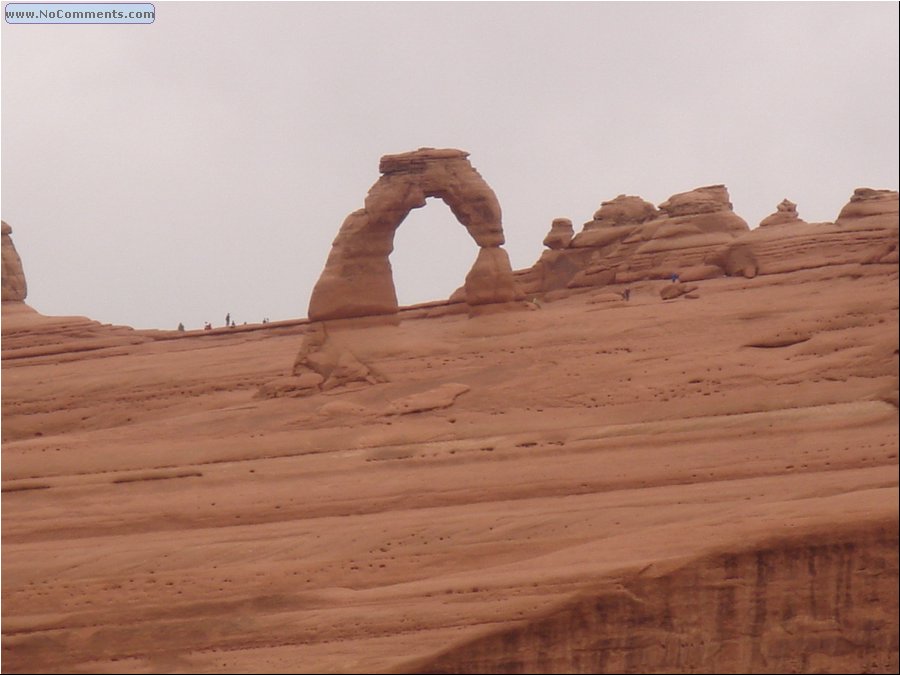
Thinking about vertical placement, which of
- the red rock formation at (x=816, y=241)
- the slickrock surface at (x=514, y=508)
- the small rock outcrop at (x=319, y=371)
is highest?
Answer: the red rock formation at (x=816, y=241)

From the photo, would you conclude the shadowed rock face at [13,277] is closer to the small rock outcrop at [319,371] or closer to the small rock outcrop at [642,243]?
the small rock outcrop at [642,243]

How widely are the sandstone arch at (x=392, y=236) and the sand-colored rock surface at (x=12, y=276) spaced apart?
13787 mm

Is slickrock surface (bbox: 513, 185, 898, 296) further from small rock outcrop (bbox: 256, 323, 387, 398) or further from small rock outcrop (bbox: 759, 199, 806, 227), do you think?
small rock outcrop (bbox: 256, 323, 387, 398)

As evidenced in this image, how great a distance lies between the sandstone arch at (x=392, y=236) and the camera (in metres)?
34.8

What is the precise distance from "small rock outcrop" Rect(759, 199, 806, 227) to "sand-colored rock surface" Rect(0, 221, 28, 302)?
1862 cm

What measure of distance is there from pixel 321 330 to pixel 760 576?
481 inches

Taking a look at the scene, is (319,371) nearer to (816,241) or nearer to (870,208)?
(816,241)

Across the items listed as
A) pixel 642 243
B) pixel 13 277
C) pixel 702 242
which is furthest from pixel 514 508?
pixel 13 277

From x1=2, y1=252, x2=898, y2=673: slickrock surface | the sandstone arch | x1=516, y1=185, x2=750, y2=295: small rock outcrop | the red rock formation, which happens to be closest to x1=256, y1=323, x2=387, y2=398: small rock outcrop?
x1=2, y1=252, x2=898, y2=673: slickrock surface

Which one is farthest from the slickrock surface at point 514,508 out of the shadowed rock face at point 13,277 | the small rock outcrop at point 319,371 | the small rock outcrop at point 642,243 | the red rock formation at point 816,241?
the shadowed rock face at point 13,277

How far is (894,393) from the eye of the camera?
26953 millimetres

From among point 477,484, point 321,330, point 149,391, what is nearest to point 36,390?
point 149,391

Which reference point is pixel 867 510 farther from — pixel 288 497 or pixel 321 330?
pixel 321 330

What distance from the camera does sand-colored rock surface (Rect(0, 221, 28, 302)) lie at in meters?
46.1
